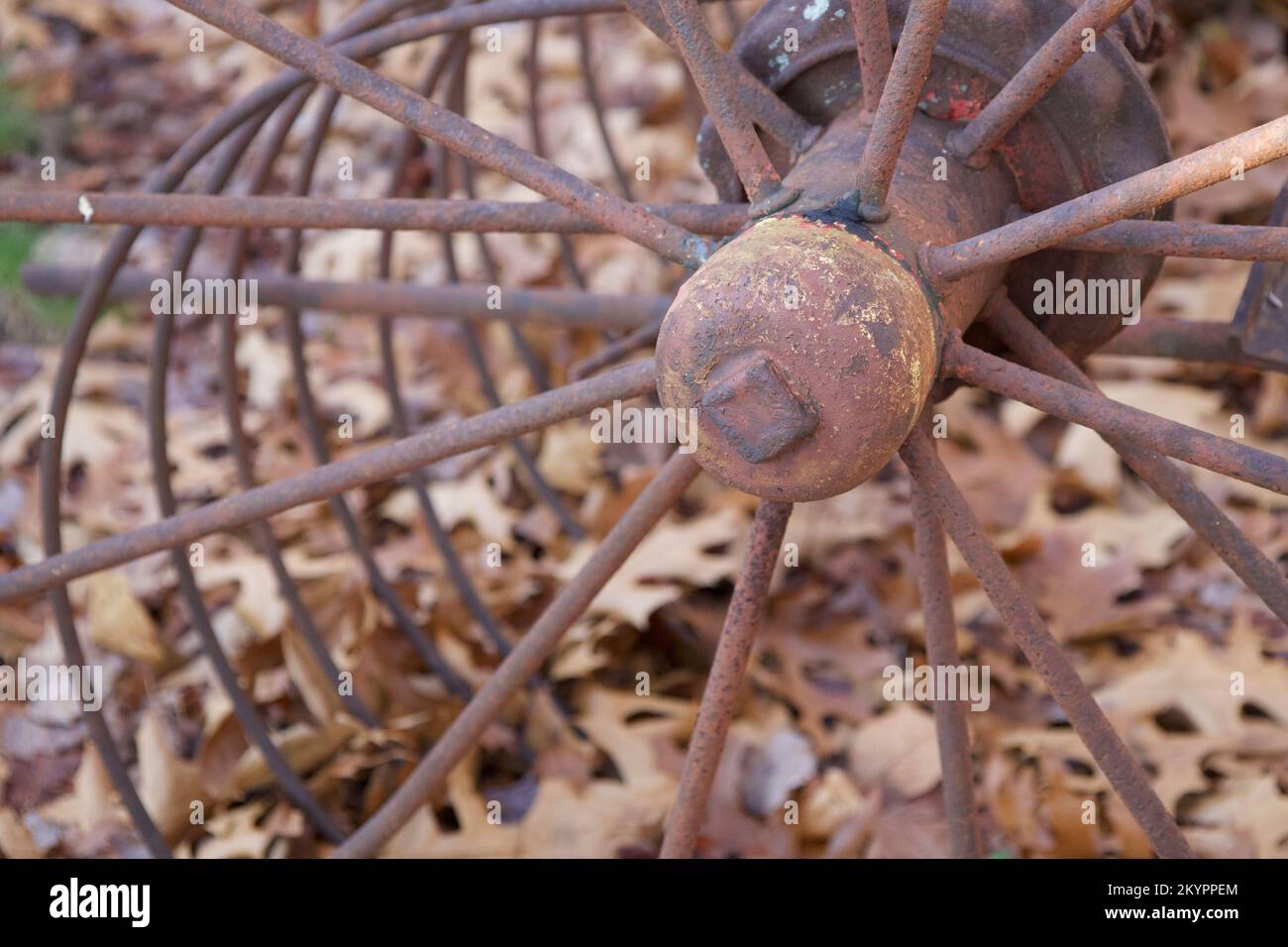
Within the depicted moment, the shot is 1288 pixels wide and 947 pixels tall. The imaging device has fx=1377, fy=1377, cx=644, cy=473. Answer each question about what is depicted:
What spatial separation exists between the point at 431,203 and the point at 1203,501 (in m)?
0.78

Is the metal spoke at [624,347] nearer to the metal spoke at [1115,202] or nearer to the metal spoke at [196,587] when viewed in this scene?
the metal spoke at [196,587]

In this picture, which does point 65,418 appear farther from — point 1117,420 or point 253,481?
point 1117,420

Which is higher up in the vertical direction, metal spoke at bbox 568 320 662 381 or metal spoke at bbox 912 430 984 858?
metal spoke at bbox 568 320 662 381

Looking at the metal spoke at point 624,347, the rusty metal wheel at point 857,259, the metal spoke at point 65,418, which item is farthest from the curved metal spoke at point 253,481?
the metal spoke at point 624,347

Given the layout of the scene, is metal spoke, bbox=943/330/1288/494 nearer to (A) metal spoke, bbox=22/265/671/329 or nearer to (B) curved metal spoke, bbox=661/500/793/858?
(B) curved metal spoke, bbox=661/500/793/858

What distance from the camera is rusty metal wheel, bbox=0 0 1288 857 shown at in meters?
1.04

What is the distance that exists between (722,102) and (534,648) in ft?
1.85

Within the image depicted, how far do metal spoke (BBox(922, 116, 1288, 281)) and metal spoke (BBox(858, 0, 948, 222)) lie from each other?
0.07 meters

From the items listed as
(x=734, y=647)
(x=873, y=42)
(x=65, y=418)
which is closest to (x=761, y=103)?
(x=873, y=42)

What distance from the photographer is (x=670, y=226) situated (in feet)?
3.89

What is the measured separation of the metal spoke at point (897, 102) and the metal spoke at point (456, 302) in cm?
74

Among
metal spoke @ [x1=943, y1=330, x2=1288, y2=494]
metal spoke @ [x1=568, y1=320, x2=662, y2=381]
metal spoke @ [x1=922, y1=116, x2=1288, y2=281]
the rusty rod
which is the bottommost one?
metal spoke @ [x1=943, y1=330, x2=1288, y2=494]

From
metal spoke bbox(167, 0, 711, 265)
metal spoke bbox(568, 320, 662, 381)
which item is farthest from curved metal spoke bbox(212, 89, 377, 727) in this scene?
metal spoke bbox(167, 0, 711, 265)
